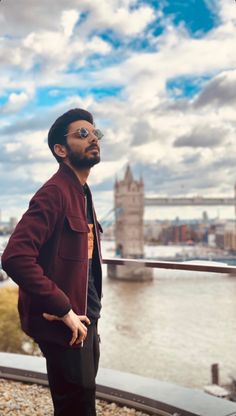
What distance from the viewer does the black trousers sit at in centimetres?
163

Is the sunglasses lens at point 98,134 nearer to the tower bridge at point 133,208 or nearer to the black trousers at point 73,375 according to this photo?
the black trousers at point 73,375

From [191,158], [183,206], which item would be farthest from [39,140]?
[191,158]

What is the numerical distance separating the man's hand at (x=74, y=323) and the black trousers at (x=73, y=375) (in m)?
0.05

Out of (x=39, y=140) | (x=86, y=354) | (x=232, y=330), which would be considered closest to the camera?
(x=86, y=354)

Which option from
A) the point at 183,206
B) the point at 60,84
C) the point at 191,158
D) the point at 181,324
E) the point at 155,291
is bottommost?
the point at 181,324

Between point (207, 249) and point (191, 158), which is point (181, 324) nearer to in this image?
point (207, 249)

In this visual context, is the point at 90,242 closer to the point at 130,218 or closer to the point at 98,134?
the point at 98,134

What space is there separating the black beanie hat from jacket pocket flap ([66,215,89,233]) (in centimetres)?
25

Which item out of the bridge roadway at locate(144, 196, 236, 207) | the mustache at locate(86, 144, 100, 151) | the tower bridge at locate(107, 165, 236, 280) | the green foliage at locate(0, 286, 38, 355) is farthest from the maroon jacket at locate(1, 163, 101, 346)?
the bridge roadway at locate(144, 196, 236, 207)

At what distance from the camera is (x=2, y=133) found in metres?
3.76

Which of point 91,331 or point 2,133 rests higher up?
point 2,133

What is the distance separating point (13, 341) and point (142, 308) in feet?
73.3

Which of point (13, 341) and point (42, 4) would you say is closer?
point (42, 4)

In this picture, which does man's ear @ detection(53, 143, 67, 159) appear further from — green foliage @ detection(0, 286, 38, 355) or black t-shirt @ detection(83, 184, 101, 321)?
green foliage @ detection(0, 286, 38, 355)
